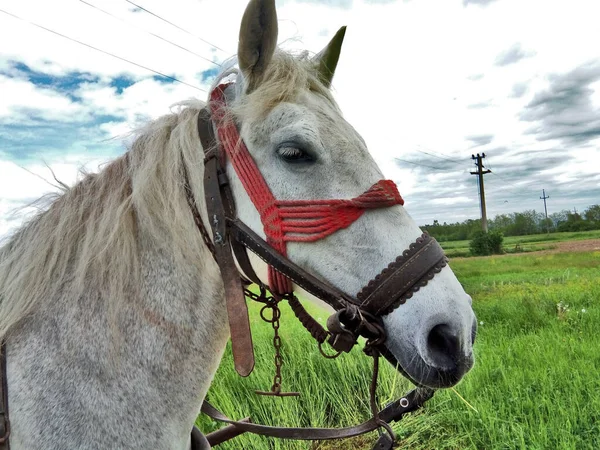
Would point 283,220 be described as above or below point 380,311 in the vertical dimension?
above

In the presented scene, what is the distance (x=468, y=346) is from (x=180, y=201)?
1540mm

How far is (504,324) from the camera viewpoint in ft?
27.8

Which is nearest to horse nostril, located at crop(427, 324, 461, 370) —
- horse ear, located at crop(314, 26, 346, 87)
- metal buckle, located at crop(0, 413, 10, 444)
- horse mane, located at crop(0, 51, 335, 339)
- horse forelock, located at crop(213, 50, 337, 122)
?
horse mane, located at crop(0, 51, 335, 339)

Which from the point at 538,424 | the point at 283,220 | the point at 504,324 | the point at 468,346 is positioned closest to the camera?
the point at 468,346

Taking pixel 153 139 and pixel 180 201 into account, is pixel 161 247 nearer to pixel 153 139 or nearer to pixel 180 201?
pixel 180 201

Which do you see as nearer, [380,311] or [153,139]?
[380,311]

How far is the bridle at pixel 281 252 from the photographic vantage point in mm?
1852

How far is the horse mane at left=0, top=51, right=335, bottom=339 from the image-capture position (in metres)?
2.12

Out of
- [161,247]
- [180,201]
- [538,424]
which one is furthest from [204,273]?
[538,424]

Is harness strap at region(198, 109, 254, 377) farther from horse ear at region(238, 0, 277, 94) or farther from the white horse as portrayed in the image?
horse ear at region(238, 0, 277, 94)

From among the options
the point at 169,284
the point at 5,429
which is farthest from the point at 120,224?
the point at 5,429

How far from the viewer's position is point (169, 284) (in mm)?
2088

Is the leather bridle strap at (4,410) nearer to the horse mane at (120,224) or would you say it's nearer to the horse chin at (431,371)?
the horse mane at (120,224)

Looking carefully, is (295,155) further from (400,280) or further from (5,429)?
(5,429)
